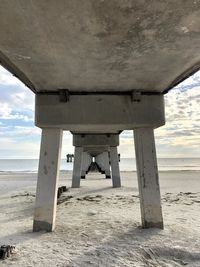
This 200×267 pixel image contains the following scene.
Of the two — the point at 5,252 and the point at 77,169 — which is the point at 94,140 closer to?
the point at 77,169

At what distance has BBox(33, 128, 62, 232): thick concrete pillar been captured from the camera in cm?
816

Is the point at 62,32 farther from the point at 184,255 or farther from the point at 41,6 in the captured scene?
the point at 184,255

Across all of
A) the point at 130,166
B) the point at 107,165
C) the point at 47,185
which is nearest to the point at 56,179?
the point at 47,185

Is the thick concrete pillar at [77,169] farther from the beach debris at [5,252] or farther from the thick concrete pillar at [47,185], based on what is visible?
the beach debris at [5,252]

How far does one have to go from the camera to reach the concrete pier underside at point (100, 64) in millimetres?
4215

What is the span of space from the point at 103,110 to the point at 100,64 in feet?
7.48

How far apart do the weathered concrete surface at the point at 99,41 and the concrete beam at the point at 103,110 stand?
1.99 ft

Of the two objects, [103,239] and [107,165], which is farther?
[107,165]

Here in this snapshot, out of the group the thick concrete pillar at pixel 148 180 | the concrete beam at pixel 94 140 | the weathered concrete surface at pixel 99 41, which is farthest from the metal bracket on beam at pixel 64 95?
the concrete beam at pixel 94 140

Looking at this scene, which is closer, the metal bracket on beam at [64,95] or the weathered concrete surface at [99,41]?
the weathered concrete surface at [99,41]

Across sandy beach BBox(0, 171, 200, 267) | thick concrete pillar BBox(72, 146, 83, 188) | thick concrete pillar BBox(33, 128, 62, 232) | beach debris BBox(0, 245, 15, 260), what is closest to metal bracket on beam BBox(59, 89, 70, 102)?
thick concrete pillar BBox(33, 128, 62, 232)

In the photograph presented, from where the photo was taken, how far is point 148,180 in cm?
851

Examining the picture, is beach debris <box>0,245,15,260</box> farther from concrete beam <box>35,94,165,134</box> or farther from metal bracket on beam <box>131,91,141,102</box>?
metal bracket on beam <box>131,91,141,102</box>

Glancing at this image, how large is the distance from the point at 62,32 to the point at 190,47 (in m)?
2.27
